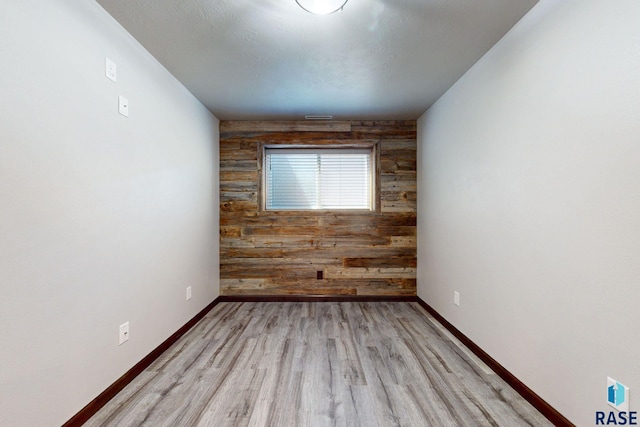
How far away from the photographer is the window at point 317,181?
3979 millimetres

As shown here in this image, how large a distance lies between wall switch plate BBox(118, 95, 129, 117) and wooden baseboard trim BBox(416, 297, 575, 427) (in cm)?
310

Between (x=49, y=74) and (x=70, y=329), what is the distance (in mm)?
1280

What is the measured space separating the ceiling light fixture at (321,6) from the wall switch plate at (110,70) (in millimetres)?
1215

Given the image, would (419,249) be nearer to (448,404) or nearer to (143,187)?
(448,404)

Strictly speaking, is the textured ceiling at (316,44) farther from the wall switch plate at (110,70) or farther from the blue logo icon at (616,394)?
the blue logo icon at (616,394)

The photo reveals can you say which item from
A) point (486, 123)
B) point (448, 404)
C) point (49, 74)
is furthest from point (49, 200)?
point (486, 123)

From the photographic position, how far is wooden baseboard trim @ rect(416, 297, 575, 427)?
59.5 inches

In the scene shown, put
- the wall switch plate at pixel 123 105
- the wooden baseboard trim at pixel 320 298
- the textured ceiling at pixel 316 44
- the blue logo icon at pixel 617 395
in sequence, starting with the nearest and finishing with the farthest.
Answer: the blue logo icon at pixel 617 395 < the textured ceiling at pixel 316 44 < the wall switch plate at pixel 123 105 < the wooden baseboard trim at pixel 320 298

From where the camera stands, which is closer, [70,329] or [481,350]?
[70,329]

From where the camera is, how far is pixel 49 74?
137 cm

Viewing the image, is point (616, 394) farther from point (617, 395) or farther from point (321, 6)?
point (321, 6)

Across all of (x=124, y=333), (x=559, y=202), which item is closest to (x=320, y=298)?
(x=124, y=333)

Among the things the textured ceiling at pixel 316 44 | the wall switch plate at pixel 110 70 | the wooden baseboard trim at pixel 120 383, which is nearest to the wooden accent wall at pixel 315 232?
the textured ceiling at pixel 316 44

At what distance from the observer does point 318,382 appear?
1.92 meters
